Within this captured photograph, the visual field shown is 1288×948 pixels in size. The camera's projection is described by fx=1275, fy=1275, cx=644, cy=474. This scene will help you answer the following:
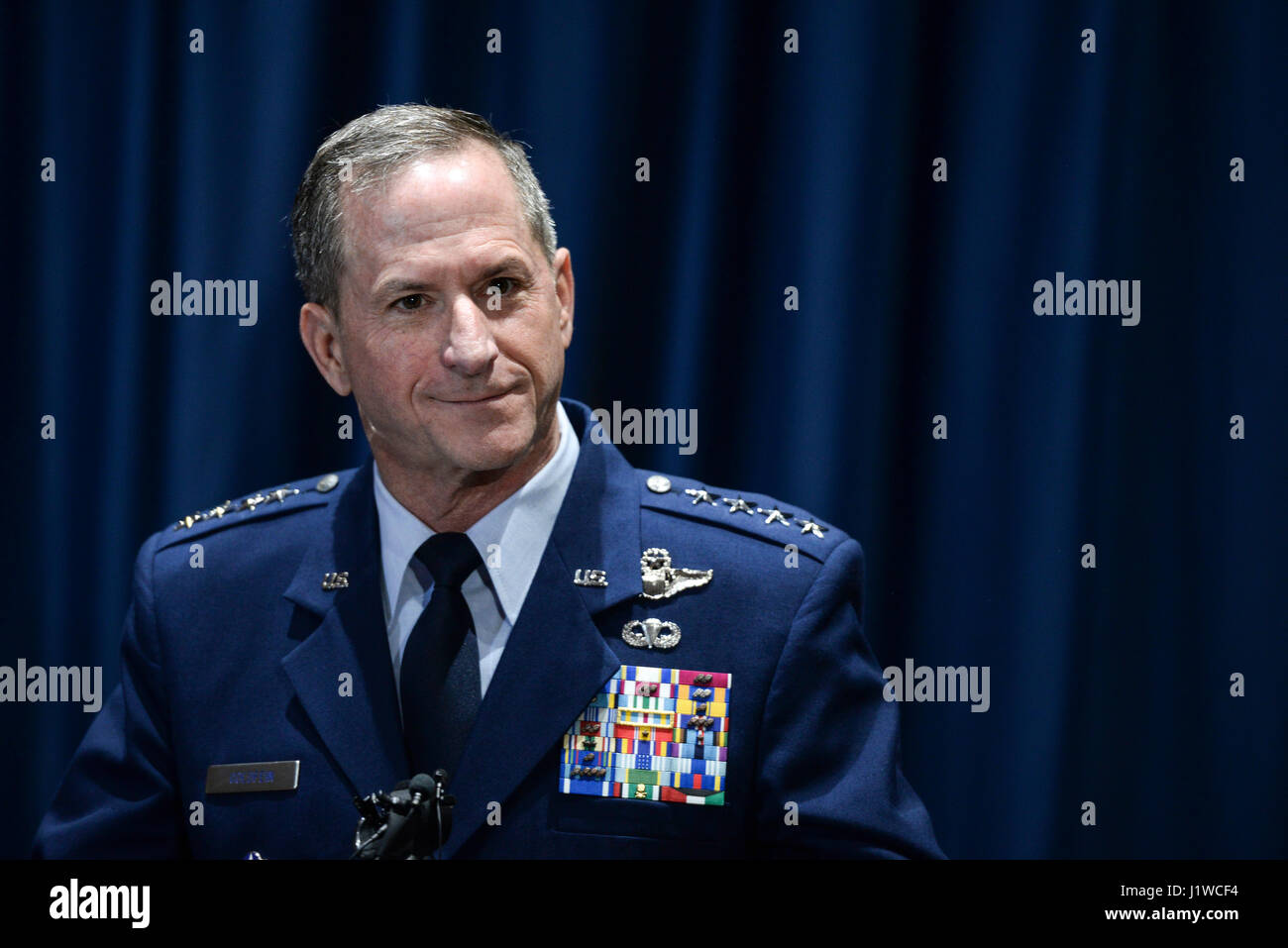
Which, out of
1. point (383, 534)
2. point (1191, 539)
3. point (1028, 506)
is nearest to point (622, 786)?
point (383, 534)

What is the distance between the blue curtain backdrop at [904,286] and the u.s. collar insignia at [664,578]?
60cm

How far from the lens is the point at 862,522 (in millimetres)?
2301

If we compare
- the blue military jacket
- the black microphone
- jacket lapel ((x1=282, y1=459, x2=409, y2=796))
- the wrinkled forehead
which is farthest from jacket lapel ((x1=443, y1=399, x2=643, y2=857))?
the wrinkled forehead

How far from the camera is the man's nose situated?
1.60 meters

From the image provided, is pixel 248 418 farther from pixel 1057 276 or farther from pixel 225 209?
pixel 1057 276

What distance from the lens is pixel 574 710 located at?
1614mm

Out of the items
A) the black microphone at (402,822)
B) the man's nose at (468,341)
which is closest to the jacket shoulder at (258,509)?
the man's nose at (468,341)

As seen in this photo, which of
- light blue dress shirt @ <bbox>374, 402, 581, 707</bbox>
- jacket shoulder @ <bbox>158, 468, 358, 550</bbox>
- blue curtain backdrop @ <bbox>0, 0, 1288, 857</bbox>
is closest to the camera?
light blue dress shirt @ <bbox>374, 402, 581, 707</bbox>

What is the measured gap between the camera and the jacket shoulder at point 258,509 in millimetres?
1928

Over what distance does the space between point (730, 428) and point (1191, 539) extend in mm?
844

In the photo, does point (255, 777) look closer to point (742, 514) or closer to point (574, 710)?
point (574, 710)

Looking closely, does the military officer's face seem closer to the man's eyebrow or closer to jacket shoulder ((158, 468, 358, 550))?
the man's eyebrow
